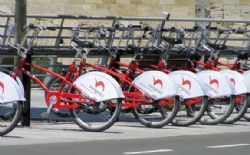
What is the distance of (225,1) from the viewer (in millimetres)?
36000

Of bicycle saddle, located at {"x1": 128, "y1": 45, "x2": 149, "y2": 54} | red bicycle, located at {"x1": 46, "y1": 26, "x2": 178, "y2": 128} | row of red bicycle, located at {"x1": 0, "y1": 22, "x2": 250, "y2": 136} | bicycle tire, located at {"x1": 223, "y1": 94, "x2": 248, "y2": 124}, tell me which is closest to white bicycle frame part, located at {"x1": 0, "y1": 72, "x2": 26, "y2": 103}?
row of red bicycle, located at {"x1": 0, "y1": 22, "x2": 250, "y2": 136}

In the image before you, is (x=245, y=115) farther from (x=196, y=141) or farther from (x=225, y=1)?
(x=225, y=1)

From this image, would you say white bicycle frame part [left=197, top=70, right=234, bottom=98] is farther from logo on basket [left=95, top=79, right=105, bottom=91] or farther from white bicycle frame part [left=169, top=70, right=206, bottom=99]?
logo on basket [left=95, top=79, right=105, bottom=91]

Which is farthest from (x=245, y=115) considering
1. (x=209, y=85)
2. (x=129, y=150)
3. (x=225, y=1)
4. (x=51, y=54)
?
(x=225, y=1)

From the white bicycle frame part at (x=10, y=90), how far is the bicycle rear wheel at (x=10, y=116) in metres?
0.10

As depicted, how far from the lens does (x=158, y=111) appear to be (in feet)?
49.5

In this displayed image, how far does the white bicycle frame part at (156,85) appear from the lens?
1470cm

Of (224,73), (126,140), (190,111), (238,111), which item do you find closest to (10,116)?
(126,140)

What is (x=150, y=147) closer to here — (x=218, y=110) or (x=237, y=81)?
(x=218, y=110)

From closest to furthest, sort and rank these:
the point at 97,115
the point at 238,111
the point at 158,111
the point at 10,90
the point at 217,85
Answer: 1. the point at 10,90
2. the point at 97,115
3. the point at 158,111
4. the point at 217,85
5. the point at 238,111

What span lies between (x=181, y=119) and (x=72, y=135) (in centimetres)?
229

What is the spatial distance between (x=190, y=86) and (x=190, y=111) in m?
0.42

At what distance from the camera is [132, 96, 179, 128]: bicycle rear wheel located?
14.7 m

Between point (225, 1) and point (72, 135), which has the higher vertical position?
point (225, 1)
